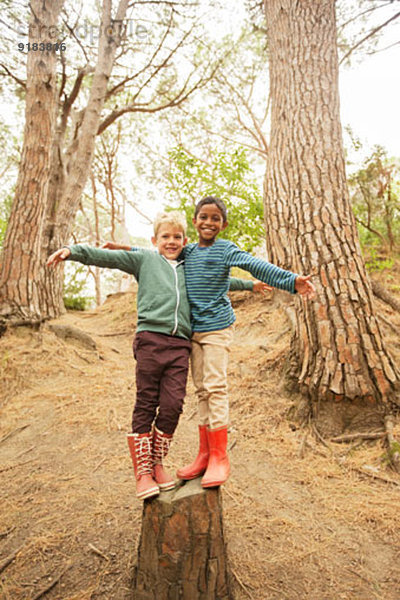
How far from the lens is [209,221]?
213 cm

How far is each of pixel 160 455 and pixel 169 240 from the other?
122 centimetres

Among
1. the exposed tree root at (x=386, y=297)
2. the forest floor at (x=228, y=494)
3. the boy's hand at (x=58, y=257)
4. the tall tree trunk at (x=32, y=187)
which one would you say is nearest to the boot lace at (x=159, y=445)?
the forest floor at (x=228, y=494)

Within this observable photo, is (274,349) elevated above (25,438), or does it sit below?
above

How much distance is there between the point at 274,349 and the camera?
477 cm

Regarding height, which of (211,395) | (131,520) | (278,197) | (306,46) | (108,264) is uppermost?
(306,46)

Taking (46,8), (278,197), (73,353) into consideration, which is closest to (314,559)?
(278,197)

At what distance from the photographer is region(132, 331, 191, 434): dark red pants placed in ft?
6.47

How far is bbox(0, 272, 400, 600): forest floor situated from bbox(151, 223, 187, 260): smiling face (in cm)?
181

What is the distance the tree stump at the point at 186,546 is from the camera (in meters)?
1.87

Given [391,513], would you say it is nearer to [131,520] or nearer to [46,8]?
[131,520]

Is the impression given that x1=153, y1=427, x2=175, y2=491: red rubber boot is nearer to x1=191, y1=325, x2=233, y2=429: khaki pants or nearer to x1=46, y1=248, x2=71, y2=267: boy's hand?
x1=191, y1=325, x2=233, y2=429: khaki pants

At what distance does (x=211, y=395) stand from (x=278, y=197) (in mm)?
2763

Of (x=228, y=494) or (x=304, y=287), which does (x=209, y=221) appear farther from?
(x=228, y=494)

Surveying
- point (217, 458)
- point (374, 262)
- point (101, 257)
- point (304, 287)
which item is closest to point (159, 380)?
point (217, 458)
